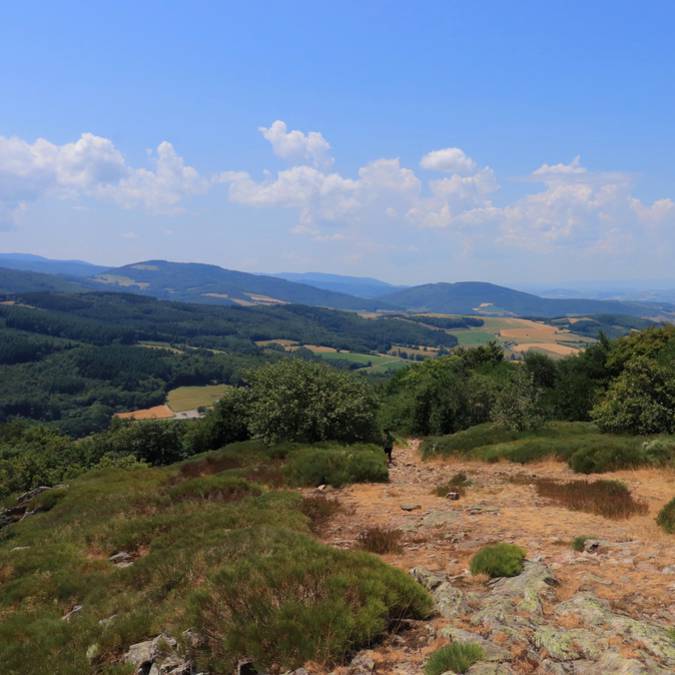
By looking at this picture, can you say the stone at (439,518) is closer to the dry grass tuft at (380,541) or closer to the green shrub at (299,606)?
the dry grass tuft at (380,541)

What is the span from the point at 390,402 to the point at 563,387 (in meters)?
21.9

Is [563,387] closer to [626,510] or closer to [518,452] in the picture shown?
[518,452]

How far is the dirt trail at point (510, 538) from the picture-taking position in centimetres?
751

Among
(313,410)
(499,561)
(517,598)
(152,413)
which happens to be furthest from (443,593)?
(152,413)

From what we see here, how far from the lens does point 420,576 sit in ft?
31.2

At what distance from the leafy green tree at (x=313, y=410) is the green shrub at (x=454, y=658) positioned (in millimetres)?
25764

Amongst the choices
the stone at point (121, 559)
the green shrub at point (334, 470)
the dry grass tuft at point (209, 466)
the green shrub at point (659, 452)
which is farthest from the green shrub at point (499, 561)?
the dry grass tuft at point (209, 466)

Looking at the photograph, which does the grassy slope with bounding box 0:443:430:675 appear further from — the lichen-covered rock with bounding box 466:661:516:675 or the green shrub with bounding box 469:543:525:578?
the green shrub with bounding box 469:543:525:578

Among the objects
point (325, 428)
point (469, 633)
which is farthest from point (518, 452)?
point (469, 633)

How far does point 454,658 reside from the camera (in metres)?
6.20

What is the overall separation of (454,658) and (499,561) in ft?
13.4

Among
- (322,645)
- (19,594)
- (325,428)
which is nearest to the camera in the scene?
(322,645)

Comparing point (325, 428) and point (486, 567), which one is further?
point (325, 428)

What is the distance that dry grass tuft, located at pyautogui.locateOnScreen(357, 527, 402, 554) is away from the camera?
11969mm
